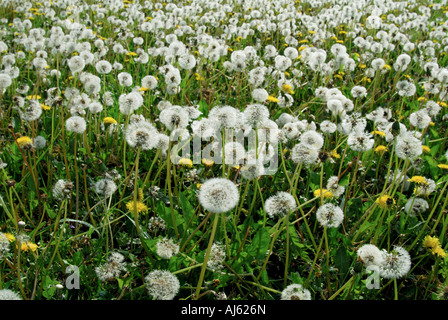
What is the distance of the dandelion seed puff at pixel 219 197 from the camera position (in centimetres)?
120

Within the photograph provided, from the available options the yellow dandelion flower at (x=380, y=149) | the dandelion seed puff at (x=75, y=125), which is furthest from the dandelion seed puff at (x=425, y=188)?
the dandelion seed puff at (x=75, y=125)

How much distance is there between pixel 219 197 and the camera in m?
1.21

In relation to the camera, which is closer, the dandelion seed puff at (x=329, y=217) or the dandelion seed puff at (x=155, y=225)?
the dandelion seed puff at (x=329, y=217)

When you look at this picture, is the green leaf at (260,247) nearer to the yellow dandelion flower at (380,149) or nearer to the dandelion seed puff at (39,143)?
the yellow dandelion flower at (380,149)

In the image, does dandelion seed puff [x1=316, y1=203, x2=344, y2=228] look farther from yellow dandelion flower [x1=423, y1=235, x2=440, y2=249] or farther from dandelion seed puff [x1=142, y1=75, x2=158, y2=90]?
dandelion seed puff [x1=142, y1=75, x2=158, y2=90]

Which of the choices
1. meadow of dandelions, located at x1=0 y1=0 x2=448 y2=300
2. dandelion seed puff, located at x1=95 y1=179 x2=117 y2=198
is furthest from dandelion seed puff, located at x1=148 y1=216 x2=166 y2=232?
dandelion seed puff, located at x1=95 y1=179 x2=117 y2=198

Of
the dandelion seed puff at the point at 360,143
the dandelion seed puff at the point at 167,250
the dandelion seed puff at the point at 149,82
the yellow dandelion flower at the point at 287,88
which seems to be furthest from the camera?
the yellow dandelion flower at the point at 287,88

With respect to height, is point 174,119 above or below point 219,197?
above

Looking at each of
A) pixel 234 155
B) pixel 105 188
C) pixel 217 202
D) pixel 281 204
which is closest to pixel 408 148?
pixel 281 204

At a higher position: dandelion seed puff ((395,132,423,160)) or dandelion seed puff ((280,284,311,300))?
dandelion seed puff ((395,132,423,160))

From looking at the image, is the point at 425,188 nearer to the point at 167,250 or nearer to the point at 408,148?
the point at 408,148

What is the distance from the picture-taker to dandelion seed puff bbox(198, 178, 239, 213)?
120 cm
